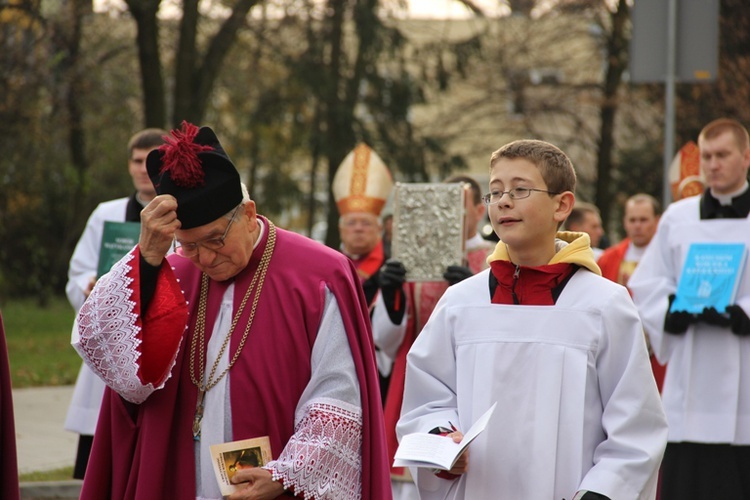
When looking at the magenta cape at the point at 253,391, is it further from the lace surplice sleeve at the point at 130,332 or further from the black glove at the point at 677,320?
the black glove at the point at 677,320

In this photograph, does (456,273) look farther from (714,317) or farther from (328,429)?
(328,429)

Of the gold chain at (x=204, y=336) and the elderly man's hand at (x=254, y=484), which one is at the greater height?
the gold chain at (x=204, y=336)

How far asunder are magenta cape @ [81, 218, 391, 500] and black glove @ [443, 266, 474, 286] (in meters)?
2.69

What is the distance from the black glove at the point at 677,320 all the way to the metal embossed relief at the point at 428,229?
1.42 m

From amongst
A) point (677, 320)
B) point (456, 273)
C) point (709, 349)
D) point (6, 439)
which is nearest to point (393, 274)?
point (456, 273)

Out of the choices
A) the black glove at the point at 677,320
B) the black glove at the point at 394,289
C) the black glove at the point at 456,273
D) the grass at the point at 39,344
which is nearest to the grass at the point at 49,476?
the grass at the point at 39,344

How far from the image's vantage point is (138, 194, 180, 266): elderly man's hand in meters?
3.89

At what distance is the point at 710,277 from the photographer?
7.30m

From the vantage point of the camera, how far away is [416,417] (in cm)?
422

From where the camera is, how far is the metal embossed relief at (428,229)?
23.4 feet

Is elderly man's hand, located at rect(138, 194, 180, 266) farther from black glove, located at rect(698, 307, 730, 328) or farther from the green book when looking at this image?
black glove, located at rect(698, 307, 730, 328)

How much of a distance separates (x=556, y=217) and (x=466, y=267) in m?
2.87

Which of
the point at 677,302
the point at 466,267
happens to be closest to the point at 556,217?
the point at 466,267

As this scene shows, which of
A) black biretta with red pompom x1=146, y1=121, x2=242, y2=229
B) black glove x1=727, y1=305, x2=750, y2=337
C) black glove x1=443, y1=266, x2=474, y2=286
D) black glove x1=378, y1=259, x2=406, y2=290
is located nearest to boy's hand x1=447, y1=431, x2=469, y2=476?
black biretta with red pompom x1=146, y1=121, x2=242, y2=229
